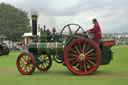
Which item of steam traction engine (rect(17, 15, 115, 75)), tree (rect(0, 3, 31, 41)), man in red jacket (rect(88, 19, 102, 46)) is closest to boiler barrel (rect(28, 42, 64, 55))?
steam traction engine (rect(17, 15, 115, 75))

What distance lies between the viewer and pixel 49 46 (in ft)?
23.2

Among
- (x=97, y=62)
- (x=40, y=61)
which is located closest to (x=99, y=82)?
(x=97, y=62)

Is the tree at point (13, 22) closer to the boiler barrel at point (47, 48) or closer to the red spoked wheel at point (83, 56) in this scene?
the boiler barrel at point (47, 48)

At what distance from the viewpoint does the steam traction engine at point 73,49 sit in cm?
654

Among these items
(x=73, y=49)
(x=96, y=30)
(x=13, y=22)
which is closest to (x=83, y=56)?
(x=73, y=49)

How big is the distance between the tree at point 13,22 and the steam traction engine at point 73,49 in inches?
1723

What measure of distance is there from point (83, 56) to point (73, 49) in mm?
446

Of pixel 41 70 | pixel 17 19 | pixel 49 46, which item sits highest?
pixel 17 19

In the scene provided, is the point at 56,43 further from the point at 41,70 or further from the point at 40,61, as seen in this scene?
the point at 41,70

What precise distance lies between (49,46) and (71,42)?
871 millimetres

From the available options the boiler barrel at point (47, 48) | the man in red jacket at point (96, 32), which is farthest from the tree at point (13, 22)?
the man in red jacket at point (96, 32)

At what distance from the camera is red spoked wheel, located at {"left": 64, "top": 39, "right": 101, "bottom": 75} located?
21.3ft

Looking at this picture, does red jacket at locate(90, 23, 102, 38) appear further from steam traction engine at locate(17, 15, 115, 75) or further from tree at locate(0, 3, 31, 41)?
tree at locate(0, 3, 31, 41)

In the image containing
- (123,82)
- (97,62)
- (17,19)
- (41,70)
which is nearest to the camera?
(123,82)
